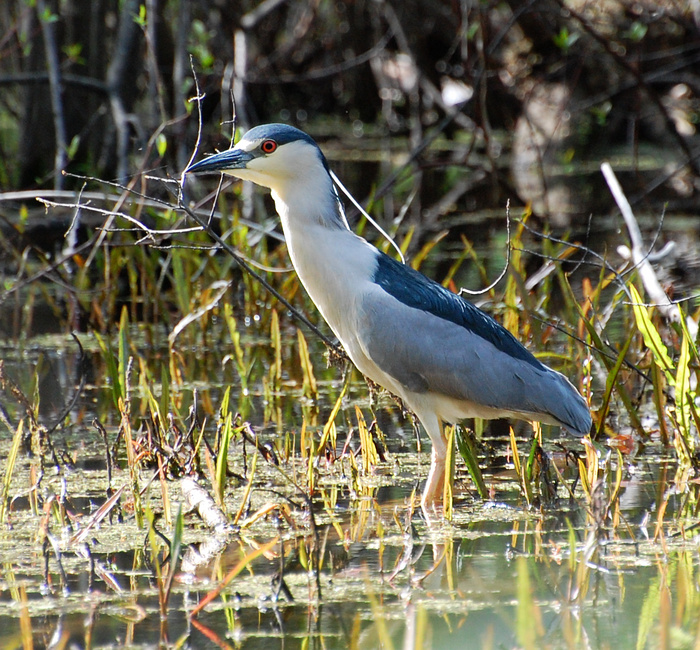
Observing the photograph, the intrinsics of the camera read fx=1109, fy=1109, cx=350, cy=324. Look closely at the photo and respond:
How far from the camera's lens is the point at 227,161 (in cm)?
422

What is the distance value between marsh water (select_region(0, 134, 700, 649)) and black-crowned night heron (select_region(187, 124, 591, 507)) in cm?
25

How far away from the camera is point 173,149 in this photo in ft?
37.0

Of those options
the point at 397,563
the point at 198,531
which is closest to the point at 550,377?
the point at 397,563

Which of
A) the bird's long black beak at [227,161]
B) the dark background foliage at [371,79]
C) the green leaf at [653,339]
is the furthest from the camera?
the dark background foliage at [371,79]

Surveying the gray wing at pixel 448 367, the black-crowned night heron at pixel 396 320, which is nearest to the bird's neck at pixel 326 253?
the black-crowned night heron at pixel 396 320

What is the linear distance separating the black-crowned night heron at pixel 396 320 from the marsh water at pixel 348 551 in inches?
9.9

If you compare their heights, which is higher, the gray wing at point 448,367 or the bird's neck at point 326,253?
the bird's neck at point 326,253

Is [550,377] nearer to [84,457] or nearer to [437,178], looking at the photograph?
[84,457]

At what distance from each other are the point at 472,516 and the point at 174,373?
241cm

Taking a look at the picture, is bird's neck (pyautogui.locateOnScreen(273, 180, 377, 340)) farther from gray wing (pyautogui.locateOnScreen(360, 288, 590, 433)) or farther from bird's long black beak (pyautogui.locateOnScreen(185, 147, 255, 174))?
bird's long black beak (pyautogui.locateOnScreen(185, 147, 255, 174))

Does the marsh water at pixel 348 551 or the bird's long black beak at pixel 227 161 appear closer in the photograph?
the marsh water at pixel 348 551

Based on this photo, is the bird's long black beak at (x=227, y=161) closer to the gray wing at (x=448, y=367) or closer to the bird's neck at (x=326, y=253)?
the bird's neck at (x=326, y=253)

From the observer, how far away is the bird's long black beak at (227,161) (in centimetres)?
415

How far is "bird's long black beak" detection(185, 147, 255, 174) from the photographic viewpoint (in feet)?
13.6
